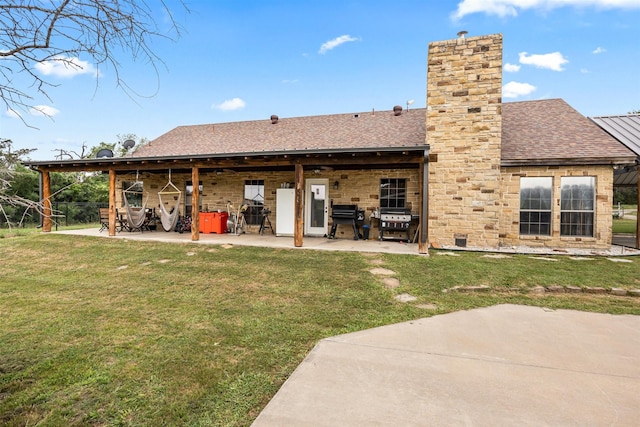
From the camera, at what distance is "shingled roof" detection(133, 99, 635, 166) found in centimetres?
855

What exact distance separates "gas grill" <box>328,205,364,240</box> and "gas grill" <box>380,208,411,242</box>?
80 centimetres

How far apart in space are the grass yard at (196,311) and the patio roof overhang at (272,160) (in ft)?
8.06

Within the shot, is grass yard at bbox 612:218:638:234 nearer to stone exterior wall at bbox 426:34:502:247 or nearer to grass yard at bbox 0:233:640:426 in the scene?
stone exterior wall at bbox 426:34:502:247

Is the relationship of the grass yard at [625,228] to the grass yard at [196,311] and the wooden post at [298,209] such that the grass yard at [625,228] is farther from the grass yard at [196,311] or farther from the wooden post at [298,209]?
the wooden post at [298,209]

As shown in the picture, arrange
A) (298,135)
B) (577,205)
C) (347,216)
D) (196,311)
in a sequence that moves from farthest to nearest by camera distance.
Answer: (298,135)
(347,216)
(577,205)
(196,311)

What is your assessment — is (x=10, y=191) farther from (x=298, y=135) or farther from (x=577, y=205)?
(x=298, y=135)

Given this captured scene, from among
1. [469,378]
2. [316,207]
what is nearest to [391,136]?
[316,207]

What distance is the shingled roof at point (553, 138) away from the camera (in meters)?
8.30

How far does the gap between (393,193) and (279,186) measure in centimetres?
412

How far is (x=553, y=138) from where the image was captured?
9367 mm

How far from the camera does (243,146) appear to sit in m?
12.4

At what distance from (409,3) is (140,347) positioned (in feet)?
36.1

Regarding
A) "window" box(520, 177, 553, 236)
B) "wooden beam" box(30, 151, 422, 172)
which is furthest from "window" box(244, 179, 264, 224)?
"window" box(520, 177, 553, 236)

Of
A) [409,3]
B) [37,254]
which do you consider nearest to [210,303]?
[37,254]
